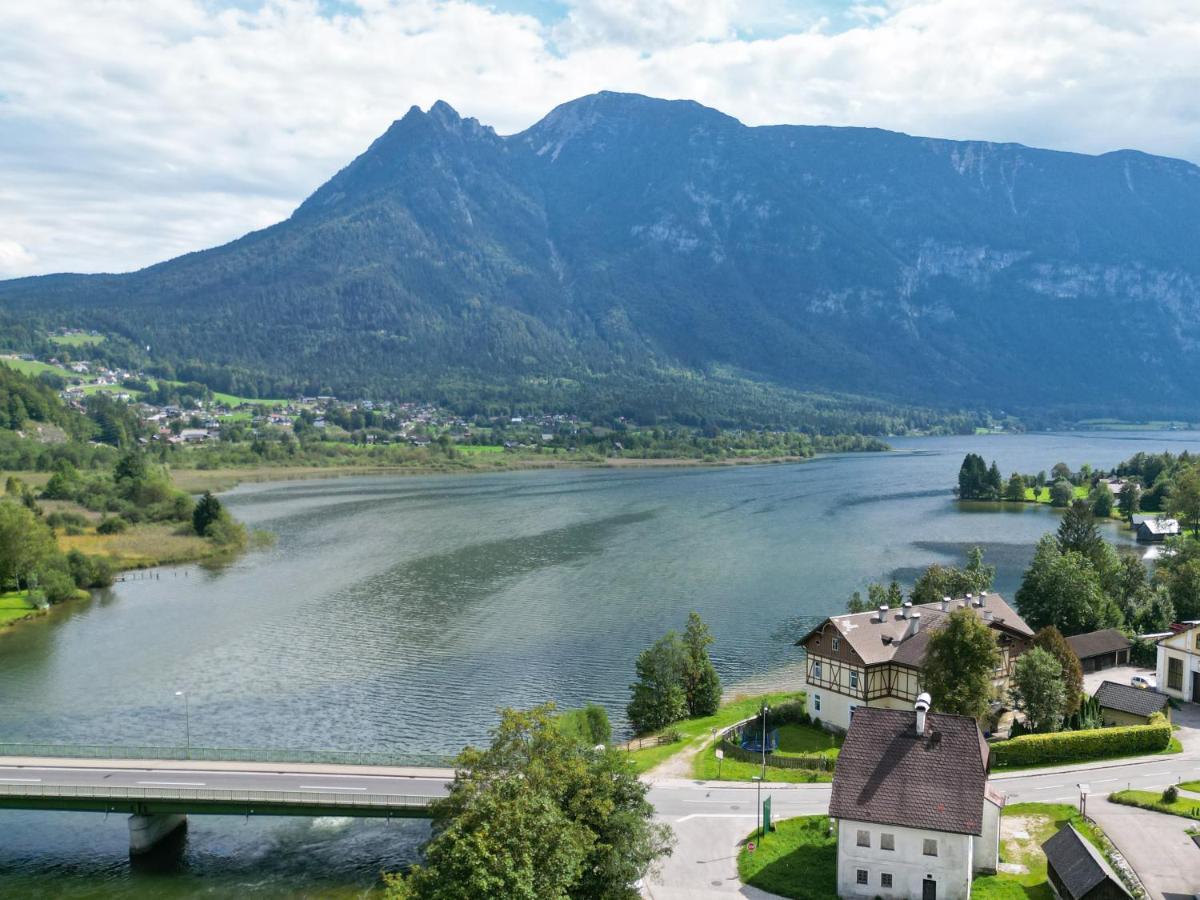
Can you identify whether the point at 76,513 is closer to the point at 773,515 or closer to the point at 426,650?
the point at 426,650

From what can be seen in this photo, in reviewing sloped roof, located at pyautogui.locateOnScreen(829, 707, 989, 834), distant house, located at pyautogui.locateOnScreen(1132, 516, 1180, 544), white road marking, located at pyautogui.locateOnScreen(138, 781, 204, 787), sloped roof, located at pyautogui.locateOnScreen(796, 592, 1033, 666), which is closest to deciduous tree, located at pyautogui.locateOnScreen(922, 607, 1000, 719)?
sloped roof, located at pyautogui.locateOnScreen(796, 592, 1033, 666)

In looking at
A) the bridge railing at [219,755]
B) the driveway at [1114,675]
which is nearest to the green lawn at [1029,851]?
the driveway at [1114,675]

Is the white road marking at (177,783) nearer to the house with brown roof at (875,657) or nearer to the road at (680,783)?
the road at (680,783)

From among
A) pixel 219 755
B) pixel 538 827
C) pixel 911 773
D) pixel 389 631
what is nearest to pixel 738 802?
pixel 911 773

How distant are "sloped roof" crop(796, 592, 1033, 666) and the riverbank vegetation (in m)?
16.2

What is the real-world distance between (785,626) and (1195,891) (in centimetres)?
4078

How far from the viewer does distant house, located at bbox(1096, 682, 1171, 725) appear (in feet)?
140

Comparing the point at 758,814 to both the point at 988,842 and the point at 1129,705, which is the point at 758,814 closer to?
the point at 988,842

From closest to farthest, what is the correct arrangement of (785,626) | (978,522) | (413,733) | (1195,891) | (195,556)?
(1195,891) → (413,733) → (785,626) → (195,556) → (978,522)

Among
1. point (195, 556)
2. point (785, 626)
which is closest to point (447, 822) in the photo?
point (785, 626)

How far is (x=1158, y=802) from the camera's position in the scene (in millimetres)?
33844

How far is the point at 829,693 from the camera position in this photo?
4522 cm

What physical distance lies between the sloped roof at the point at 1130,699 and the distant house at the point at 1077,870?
14416 millimetres

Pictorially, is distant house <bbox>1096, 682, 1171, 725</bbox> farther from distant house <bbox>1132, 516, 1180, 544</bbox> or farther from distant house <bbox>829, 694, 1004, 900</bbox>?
distant house <bbox>1132, 516, 1180, 544</bbox>
